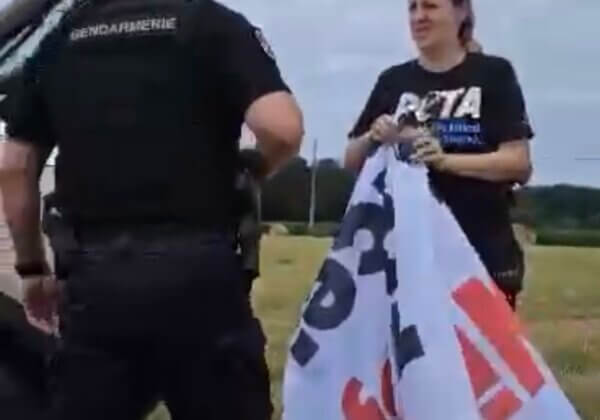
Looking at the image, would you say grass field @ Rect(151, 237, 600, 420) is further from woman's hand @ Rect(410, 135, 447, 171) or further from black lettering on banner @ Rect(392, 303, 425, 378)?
black lettering on banner @ Rect(392, 303, 425, 378)

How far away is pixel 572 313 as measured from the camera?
12.2 metres

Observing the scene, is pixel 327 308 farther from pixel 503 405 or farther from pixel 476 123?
pixel 476 123

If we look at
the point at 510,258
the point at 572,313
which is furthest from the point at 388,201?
the point at 572,313

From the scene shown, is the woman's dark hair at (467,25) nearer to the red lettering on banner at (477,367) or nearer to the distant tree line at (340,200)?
the distant tree line at (340,200)

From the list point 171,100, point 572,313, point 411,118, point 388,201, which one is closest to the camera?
point 171,100

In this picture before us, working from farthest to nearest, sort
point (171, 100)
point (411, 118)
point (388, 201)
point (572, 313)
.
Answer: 1. point (572, 313)
2. point (411, 118)
3. point (388, 201)
4. point (171, 100)

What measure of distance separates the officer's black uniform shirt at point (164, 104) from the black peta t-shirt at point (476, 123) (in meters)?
1.33

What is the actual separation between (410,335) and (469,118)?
2.97 feet

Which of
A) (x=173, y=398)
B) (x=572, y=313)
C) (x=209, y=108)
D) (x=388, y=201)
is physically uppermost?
(x=209, y=108)

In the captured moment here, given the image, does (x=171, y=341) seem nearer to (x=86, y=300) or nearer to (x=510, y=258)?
(x=86, y=300)

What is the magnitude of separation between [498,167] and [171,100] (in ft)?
4.94

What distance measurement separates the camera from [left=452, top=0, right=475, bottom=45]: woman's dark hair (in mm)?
5164

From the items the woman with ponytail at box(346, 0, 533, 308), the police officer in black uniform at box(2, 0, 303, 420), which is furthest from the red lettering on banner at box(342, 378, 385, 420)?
the woman with ponytail at box(346, 0, 533, 308)

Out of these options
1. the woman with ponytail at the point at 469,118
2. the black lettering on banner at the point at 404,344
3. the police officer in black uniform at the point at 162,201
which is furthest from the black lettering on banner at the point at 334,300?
the police officer in black uniform at the point at 162,201
